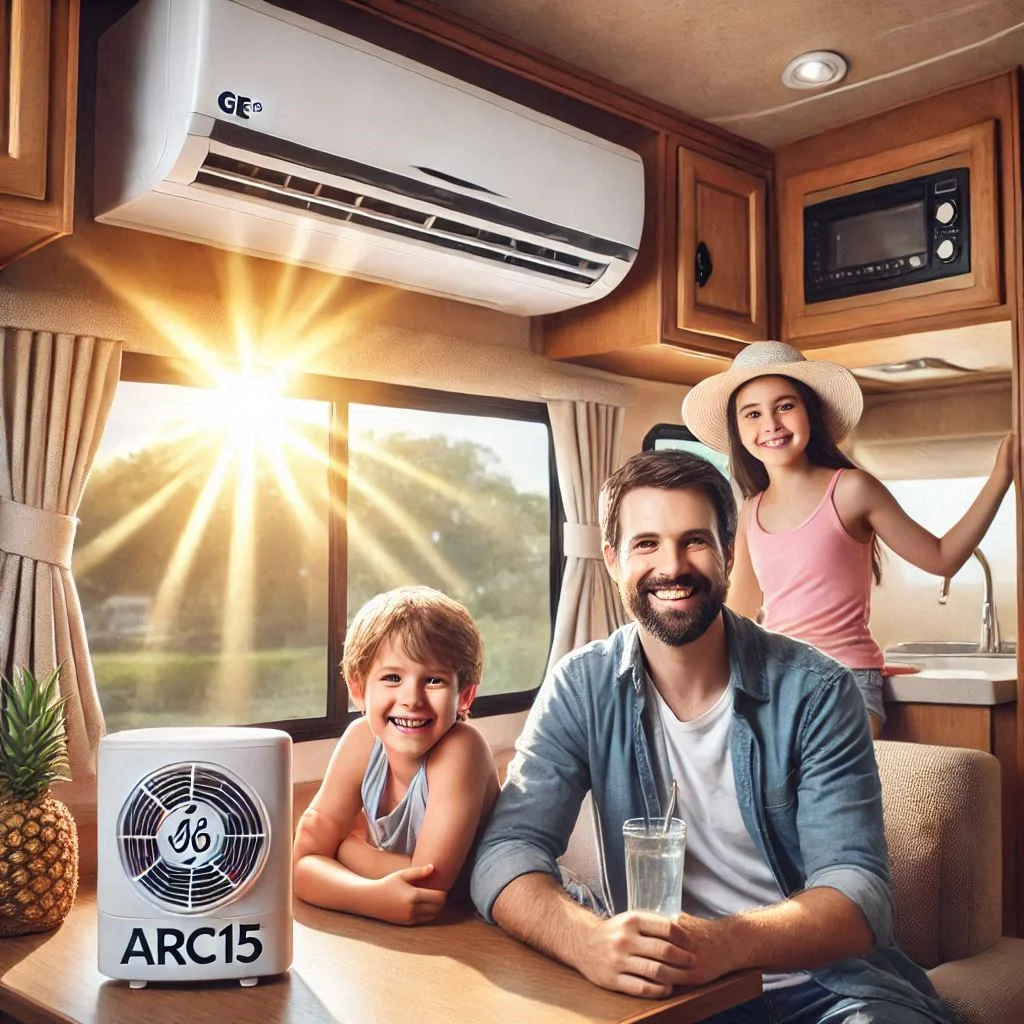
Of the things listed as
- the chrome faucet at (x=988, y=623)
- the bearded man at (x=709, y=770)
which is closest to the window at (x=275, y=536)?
the bearded man at (x=709, y=770)

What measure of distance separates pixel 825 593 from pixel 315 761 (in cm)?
120

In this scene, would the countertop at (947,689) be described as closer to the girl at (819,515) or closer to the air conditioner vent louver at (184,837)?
the girl at (819,515)

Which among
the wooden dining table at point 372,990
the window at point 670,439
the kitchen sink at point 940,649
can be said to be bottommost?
the wooden dining table at point 372,990

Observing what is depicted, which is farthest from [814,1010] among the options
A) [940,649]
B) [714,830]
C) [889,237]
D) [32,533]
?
[940,649]

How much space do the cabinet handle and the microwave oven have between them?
339 millimetres

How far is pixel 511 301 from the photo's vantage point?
8.81 feet

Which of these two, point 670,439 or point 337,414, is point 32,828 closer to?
point 337,414

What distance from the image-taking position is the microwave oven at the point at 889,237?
2789 mm

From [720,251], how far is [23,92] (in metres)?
1.80

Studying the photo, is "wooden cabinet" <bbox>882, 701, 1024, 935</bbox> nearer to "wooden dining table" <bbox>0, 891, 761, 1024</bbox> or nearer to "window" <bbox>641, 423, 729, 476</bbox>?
"window" <bbox>641, 423, 729, 476</bbox>

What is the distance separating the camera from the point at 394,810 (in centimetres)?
160

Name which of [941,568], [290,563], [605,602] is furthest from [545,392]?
[941,568]

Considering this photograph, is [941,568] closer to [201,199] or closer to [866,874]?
[866,874]

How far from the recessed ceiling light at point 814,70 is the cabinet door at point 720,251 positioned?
12.2 inches
